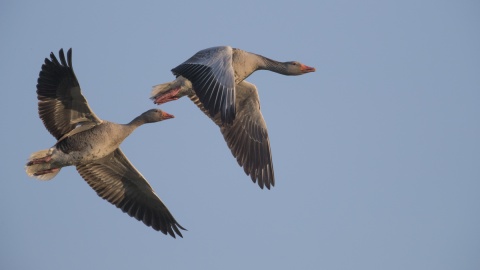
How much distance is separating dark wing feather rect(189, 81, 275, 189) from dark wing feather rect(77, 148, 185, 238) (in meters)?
2.06

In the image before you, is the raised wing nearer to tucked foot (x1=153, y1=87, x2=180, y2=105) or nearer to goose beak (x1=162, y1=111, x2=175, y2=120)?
tucked foot (x1=153, y1=87, x2=180, y2=105)

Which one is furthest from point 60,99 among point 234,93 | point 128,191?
point 234,93

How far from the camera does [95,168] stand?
15672mm

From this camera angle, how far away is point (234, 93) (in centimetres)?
1394

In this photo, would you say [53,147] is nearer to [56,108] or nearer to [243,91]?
[56,108]

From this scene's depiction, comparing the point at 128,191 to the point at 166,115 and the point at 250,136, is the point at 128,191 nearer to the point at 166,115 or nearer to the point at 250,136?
the point at 166,115

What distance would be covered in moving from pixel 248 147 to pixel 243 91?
115 centimetres

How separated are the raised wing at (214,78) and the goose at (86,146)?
4.72 ft

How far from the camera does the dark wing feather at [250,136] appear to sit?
17156 millimetres

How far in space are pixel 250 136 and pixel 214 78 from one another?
3.72 m

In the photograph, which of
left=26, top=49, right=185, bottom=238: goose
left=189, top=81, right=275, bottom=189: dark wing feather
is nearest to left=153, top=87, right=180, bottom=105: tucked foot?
left=26, top=49, right=185, bottom=238: goose

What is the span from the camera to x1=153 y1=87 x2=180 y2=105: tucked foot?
1539 cm

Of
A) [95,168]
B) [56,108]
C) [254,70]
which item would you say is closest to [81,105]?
[56,108]

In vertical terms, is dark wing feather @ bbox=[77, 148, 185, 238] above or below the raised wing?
below
